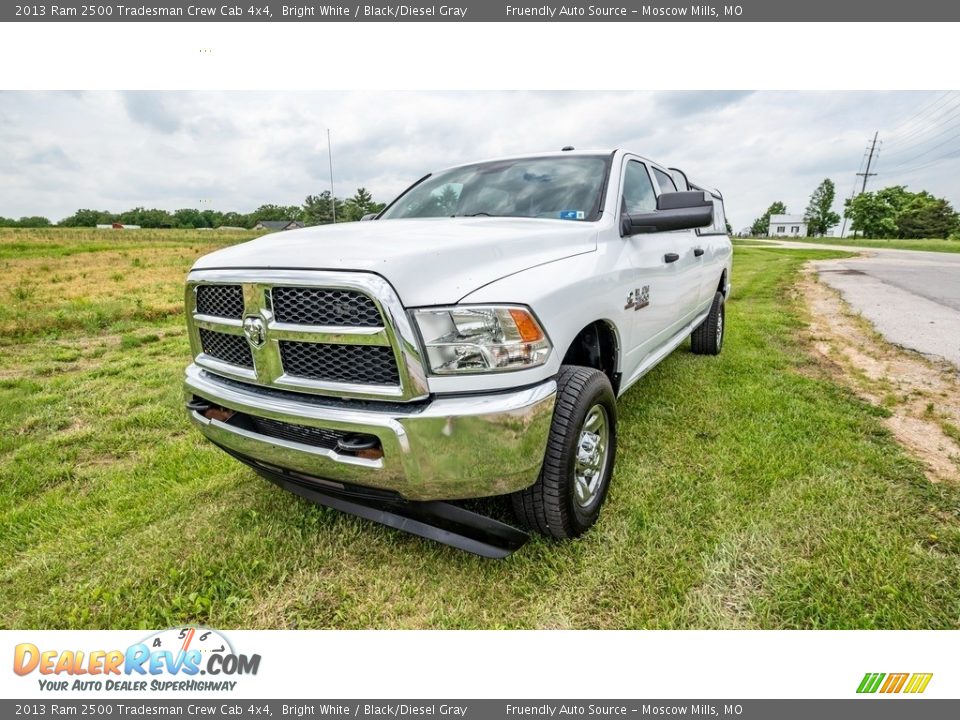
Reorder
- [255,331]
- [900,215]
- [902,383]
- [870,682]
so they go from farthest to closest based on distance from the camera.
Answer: [900,215] < [902,383] < [255,331] < [870,682]

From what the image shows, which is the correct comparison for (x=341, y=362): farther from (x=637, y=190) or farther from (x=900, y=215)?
(x=900, y=215)

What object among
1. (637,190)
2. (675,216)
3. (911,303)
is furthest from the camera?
(911,303)

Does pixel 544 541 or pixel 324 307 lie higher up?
pixel 324 307

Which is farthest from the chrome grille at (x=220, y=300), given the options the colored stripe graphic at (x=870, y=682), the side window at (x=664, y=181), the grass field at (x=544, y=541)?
the side window at (x=664, y=181)

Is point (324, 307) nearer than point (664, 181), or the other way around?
point (324, 307)

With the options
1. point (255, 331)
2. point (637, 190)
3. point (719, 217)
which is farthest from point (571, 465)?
point (719, 217)

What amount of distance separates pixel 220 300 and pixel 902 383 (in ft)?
16.5

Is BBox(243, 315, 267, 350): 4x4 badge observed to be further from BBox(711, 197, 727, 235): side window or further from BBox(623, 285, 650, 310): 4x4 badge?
BBox(711, 197, 727, 235): side window

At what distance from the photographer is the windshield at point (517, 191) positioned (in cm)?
286

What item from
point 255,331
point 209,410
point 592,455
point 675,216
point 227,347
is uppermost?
point 675,216

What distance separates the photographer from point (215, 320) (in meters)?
2.16

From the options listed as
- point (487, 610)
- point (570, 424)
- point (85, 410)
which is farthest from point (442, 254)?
point (85, 410)

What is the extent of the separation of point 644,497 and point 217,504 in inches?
86.3

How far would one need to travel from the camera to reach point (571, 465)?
79.5 inches
